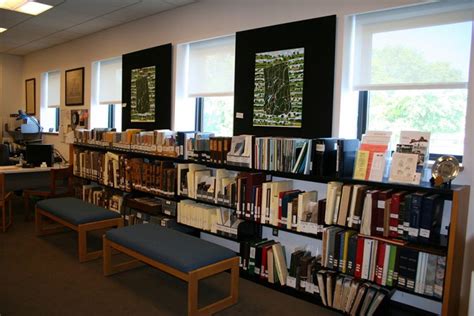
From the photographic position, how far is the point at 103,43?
6.36 meters

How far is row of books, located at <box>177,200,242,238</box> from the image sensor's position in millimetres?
3771

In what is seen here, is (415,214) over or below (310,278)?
over

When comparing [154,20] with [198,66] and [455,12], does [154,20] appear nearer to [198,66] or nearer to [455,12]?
[198,66]

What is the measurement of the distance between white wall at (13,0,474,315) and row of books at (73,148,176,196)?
1.55 m

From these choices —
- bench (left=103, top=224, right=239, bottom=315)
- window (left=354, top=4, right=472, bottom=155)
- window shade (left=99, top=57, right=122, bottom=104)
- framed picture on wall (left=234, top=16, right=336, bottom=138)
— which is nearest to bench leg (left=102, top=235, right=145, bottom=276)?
bench (left=103, top=224, right=239, bottom=315)

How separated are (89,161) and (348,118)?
13.4ft

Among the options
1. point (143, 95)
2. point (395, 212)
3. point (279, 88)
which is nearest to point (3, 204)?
point (143, 95)

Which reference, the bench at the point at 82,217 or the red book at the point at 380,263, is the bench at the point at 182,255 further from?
the red book at the point at 380,263

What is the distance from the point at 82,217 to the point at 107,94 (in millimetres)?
3125

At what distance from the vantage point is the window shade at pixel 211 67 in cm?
447

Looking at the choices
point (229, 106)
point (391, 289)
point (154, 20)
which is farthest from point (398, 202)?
point (154, 20)

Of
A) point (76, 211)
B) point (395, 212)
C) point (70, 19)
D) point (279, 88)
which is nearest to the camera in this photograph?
point (395, 212)

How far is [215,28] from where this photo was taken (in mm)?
4461

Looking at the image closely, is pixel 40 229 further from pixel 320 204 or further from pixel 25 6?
pixel 320 204
